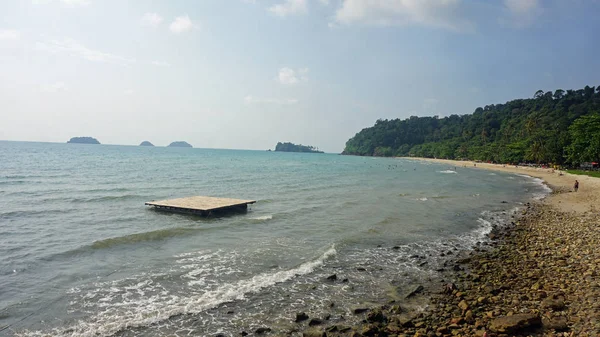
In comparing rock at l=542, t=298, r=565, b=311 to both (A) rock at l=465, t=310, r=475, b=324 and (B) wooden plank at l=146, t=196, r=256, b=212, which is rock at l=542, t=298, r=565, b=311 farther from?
(B) wooden plank at l=146, t=196, r=256, b=212

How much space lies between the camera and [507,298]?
1109 cm

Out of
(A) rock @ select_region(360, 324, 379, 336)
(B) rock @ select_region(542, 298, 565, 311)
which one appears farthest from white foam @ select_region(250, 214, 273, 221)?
(B) rock @ select_region(542, 298, 565, 311)

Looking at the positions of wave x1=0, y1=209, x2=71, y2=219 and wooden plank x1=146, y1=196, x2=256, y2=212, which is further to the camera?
wooden plank x1=146, y1=196, x2=256, y2=212

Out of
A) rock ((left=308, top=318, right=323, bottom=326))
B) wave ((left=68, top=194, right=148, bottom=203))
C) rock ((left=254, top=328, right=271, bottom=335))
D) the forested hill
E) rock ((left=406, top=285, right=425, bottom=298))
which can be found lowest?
rock ((left=254, top=328, right=271, bottom=335))

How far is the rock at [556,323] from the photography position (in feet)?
28.8

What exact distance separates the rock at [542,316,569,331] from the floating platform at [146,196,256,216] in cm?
2202

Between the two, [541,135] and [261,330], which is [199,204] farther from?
[541,135]

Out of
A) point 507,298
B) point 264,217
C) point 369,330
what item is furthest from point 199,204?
point 507,298

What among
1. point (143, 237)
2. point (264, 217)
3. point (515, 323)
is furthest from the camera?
point (264, 217)

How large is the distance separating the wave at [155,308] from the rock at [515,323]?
7.26 meters

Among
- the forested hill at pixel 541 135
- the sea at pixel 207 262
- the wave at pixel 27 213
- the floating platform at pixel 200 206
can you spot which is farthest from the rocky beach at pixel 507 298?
the forested hill at pixel 541 135

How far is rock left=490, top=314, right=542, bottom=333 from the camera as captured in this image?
8.78 m

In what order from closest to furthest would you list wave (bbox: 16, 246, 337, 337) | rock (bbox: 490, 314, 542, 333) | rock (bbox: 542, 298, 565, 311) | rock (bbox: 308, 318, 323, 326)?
1. rock (bbox: 490, 314, 542, 333)
2. wave (bbox: 16, 246, 337, 337)
3. rock (bbox: 542, 298, 565, 311)
4. rock (bbox: 308, 318, 323, 326)

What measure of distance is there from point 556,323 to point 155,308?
11041 millimetres
